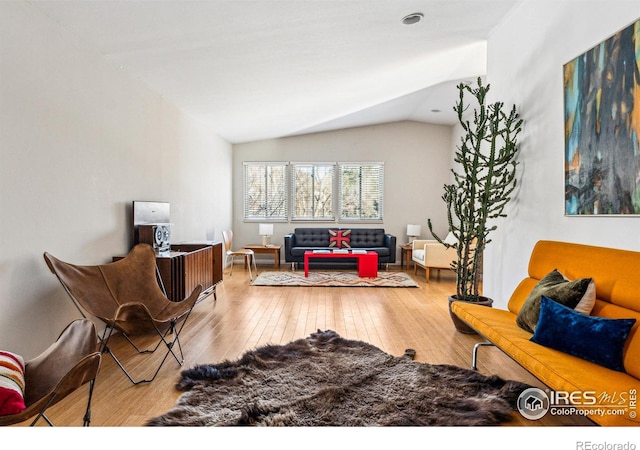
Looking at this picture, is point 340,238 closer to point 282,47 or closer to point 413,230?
point 413,230

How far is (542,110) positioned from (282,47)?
2458 millimetres

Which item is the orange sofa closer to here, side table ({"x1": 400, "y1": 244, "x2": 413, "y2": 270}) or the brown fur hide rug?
the brown fur hide rug

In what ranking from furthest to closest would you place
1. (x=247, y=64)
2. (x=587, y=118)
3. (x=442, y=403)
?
(x=247, y=64) → (x=587, y=118) → (x=442, y=403)

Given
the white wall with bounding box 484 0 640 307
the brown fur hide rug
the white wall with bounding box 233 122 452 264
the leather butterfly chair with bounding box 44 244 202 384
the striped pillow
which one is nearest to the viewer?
the striped pillow

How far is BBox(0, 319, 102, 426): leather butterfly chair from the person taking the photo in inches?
58.9

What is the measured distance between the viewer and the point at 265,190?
8852 mm

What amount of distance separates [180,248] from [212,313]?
1020 mm

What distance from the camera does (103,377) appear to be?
108 inches

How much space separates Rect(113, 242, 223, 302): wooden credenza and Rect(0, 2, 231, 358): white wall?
21.1 inches

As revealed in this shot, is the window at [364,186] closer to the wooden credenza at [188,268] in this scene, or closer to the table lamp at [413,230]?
the table lamp at [413,230]

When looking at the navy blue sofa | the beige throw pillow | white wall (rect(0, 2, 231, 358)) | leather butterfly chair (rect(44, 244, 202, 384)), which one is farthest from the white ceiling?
the navy blue sofa

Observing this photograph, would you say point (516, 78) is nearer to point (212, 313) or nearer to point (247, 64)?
point (247, 64)

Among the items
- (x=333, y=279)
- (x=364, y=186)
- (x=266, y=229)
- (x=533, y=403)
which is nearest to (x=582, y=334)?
(x=533, y=403)
